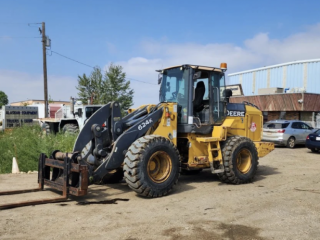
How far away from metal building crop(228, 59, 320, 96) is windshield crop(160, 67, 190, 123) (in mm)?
27103

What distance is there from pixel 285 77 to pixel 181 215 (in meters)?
34.4

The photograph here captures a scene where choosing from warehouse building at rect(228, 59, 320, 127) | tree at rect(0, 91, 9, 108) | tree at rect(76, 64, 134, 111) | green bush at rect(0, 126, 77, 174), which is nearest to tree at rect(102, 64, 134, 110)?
tree at rect(76, 64, 134, 111)

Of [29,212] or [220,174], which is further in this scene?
[220,174]

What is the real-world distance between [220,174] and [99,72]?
24.7m

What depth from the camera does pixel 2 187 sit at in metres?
7.64

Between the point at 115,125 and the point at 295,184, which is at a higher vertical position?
the point at 115,125

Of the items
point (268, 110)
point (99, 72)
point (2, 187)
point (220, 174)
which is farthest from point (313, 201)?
point (99, 72)

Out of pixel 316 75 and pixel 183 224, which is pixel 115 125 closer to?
pixel 183 224

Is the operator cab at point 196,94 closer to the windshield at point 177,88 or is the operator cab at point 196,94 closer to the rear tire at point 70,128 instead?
the windshield at point 177,88

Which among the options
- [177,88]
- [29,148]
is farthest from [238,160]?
[29,148]

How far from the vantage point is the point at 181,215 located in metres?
5.57

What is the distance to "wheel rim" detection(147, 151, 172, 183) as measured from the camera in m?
6.83

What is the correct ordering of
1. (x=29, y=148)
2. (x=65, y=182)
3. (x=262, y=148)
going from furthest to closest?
(x=29, y=148), (x=262, y=148), (x=65, y=182)

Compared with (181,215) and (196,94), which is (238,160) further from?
(181,215)
